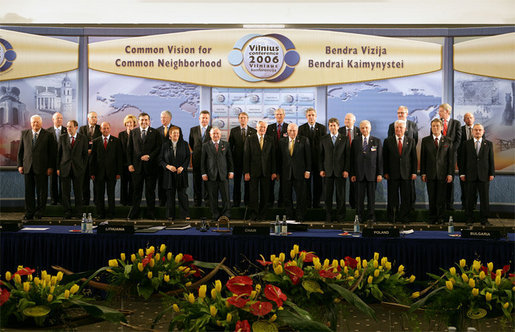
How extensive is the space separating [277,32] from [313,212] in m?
3.28

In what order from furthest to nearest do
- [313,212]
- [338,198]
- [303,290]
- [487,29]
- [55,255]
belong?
[487,29] < [313,212] < [338,198] < [55,255] < [303,290]

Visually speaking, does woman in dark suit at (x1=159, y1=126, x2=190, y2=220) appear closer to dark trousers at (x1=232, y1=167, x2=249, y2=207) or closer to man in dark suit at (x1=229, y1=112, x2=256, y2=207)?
man in dark suit at (x1=229, y1=112, x2=256, y2=207)

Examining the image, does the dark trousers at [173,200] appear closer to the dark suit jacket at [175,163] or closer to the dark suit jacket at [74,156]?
the dark suit jacket at [175,163]

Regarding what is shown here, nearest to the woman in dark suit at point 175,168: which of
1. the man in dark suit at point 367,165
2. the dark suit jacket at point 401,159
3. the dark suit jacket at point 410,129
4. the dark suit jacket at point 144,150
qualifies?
the dark suit jacket at point 144,150

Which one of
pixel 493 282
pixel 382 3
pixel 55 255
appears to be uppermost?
pixel 382 3

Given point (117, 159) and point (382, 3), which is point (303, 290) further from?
point (382, 3)

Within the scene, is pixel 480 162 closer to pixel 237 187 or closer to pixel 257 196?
pixel 257 196

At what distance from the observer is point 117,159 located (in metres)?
9.12

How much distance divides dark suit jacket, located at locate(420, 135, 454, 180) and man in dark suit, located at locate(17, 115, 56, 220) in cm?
575

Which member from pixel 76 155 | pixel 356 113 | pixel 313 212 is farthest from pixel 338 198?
pixel 76 155

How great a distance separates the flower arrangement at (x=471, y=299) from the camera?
232cm

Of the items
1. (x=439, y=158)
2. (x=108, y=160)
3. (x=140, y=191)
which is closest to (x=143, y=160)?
(x=140, y=191)

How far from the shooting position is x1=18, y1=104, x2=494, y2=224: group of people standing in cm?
848

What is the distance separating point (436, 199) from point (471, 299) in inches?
254
